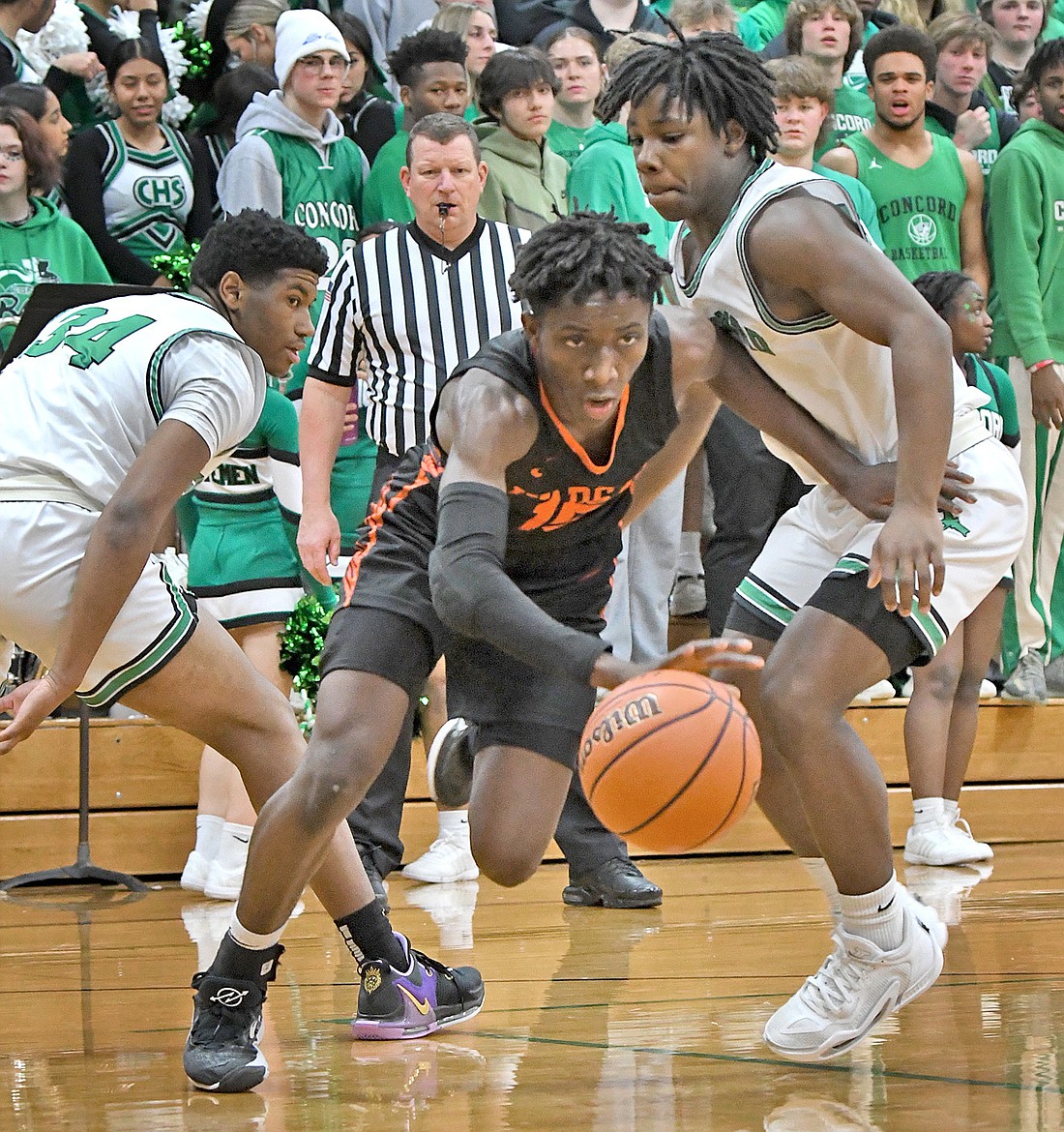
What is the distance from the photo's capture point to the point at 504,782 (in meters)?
3.84

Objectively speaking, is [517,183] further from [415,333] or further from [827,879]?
[827,879]

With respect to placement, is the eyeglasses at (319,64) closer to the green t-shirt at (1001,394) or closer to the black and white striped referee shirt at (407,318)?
the black and white striped referee shirt at (407,318)

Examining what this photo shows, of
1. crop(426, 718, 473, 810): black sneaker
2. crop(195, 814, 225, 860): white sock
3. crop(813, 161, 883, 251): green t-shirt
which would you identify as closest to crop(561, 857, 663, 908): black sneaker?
crop(195, 814, 225, 860): white sock

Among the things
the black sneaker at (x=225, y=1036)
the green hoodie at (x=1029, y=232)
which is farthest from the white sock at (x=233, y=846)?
the green hoodie at (x=1029, y=232)

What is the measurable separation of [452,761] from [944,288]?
2945 mm

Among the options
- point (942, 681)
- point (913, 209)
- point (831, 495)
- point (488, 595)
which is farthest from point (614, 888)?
point (913, 209)

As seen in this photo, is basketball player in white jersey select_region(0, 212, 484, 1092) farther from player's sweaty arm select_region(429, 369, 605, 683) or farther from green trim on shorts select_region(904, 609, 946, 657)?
green trim on shorts select_region(904, 609, 946, 657)

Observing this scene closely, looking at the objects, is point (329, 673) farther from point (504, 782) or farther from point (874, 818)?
point (874, 818)

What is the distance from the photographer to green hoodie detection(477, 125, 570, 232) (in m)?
7.00

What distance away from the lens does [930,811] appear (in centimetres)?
646

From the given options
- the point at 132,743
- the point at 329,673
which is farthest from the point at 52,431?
the point at 132,743

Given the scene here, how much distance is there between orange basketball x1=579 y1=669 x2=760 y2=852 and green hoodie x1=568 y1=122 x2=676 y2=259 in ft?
13.1

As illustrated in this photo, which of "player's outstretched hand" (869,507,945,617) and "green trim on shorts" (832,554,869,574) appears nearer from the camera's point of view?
"player's outstretched hand" (869,507,945,617)

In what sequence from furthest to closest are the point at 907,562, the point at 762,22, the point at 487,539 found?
the point at 762,22
the point at 907,562
the point at 487,539
